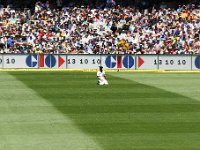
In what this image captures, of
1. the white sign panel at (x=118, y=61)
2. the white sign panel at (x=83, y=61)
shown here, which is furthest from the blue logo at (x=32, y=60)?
the white sign panel at (x=118, y=61)

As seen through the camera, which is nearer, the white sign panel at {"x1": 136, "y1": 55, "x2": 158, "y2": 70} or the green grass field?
the green grass field

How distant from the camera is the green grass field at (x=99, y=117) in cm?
1415

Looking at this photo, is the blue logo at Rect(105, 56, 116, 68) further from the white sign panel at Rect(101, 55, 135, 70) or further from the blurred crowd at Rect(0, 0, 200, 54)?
the blurred crowd at Rect(0, 0, 200, 54)

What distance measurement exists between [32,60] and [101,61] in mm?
4712

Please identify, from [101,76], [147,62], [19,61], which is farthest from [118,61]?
[101,76]

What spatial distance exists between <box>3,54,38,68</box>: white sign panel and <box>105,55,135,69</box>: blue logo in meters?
4.99

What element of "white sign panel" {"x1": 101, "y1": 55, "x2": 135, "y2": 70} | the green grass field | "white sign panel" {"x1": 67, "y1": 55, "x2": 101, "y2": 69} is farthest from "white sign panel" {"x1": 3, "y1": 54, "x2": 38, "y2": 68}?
the green grass field

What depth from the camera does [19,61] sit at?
4406 cm

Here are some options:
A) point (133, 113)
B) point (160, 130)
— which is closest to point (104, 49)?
point (133, 113)

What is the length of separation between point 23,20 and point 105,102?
92.1 ft

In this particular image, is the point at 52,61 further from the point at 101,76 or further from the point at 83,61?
the point at 101,76

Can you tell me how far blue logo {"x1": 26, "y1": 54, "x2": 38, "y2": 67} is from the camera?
44156mm

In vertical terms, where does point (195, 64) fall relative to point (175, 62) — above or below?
below

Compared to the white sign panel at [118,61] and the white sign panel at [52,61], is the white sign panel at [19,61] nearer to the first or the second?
the white sign panel at [52,61]
